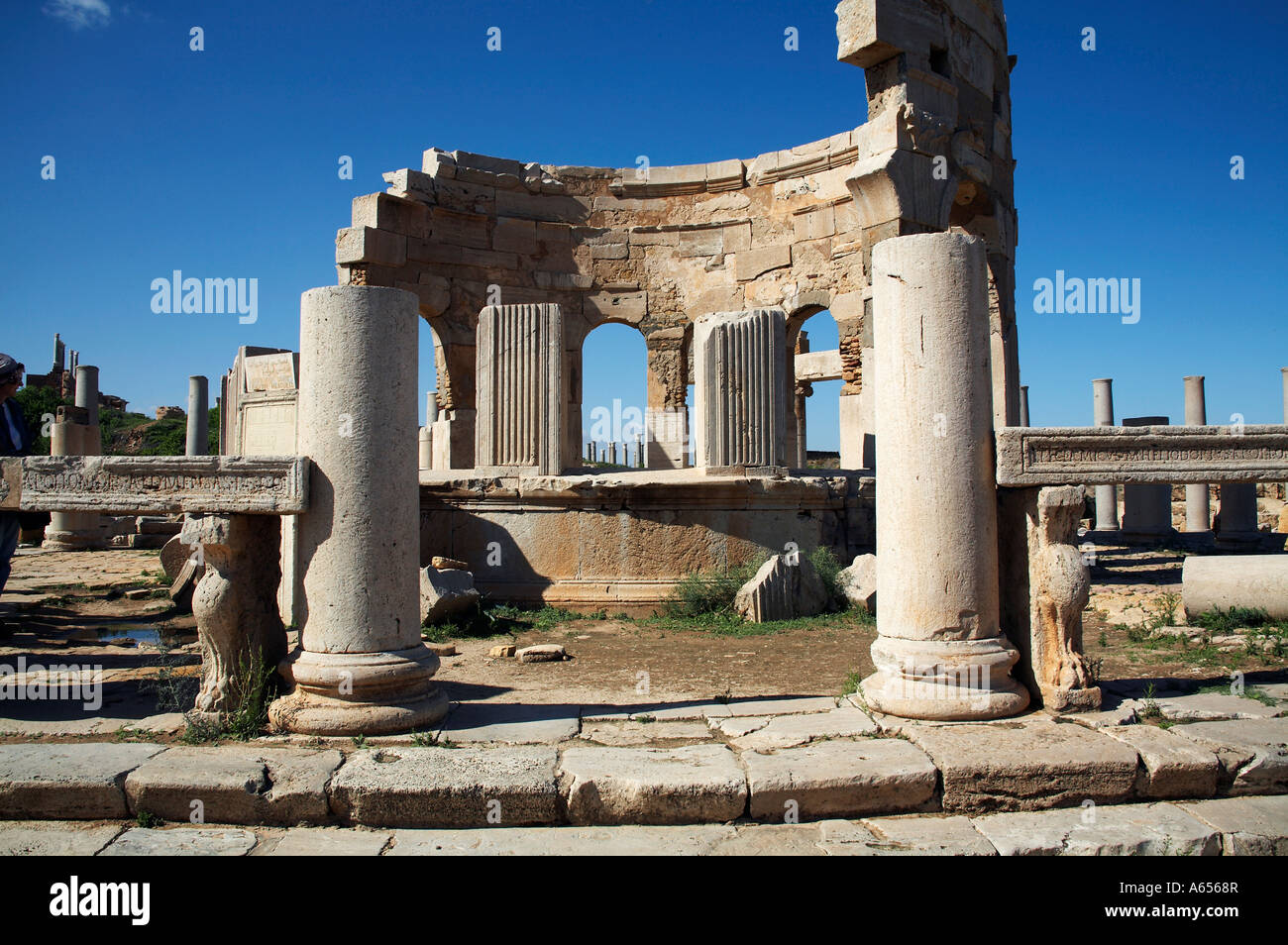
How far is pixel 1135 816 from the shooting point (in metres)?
Result: 3.72

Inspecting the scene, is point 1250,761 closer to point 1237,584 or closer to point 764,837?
point 764,837

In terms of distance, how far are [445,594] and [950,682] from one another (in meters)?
5.20

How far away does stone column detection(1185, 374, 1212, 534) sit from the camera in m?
19.0

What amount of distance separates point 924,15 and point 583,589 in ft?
29.6

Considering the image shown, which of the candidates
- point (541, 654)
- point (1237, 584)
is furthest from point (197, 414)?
point (1237, 584)

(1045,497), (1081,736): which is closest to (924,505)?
(1045,497)

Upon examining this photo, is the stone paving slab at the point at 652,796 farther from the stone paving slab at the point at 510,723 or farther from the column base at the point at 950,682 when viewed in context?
the column base at the point at 950,682

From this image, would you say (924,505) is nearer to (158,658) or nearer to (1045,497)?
(1045,497)

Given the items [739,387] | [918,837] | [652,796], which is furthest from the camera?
[739,387]

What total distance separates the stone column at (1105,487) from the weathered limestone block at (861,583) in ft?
42.7

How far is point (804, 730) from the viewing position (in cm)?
444

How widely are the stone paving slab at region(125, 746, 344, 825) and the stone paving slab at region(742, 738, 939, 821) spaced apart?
6.24ft

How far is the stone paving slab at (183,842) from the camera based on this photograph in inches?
A: 137

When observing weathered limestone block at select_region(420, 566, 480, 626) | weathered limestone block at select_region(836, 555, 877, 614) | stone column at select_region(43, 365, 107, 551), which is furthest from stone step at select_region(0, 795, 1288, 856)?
stone column at select_region(43, 365, 107, 551)
